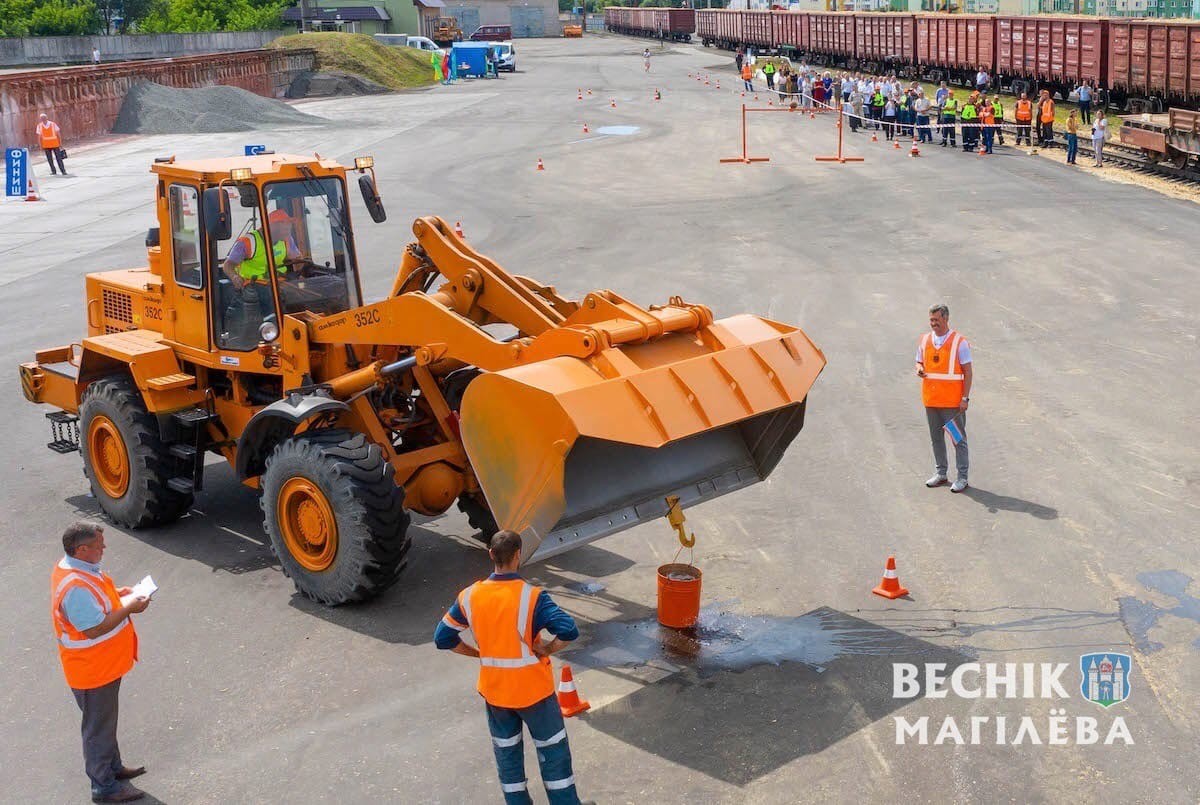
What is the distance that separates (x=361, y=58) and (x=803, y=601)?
5831 centimetres

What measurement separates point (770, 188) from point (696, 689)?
2234 centimetres

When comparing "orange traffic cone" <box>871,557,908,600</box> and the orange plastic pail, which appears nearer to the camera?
the orange plastic pail

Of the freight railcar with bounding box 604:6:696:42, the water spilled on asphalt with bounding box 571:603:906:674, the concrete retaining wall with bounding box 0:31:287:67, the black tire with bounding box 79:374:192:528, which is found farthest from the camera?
the freight railcar with bounding box 604:6:696:42

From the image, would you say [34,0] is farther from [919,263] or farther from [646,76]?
[919,263]

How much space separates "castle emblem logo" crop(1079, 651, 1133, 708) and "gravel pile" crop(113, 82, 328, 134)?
4036cm

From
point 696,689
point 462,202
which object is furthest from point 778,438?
point 462,202

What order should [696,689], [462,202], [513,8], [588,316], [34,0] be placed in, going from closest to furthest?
[696,689]
[588,316]
[462,202]
[34,0]
[513,8]

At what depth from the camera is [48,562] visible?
10.1 metres

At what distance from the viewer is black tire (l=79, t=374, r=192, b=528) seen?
10141 millimetres

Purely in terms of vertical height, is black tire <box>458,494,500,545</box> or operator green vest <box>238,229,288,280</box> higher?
operator green vest <box>238,229,288,280</box>

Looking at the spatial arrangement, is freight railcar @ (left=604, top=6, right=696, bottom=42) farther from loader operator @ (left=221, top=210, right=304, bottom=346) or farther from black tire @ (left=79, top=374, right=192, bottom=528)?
loader operator @ (left=221, top=210, right=304, bottom=346)

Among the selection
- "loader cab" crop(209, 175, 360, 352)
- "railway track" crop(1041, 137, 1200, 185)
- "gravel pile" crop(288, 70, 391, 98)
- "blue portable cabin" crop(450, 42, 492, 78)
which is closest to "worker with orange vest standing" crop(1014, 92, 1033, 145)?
"railway track" crop(1041, 137, 1200, 185)

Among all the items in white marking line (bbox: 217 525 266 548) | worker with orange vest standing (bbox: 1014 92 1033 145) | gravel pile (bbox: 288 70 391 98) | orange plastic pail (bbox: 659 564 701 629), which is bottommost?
white marking line (bbox: 217 525 266 548)

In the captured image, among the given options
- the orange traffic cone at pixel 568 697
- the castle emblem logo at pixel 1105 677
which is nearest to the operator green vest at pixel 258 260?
the orange traffic cone at pixel 568 697
